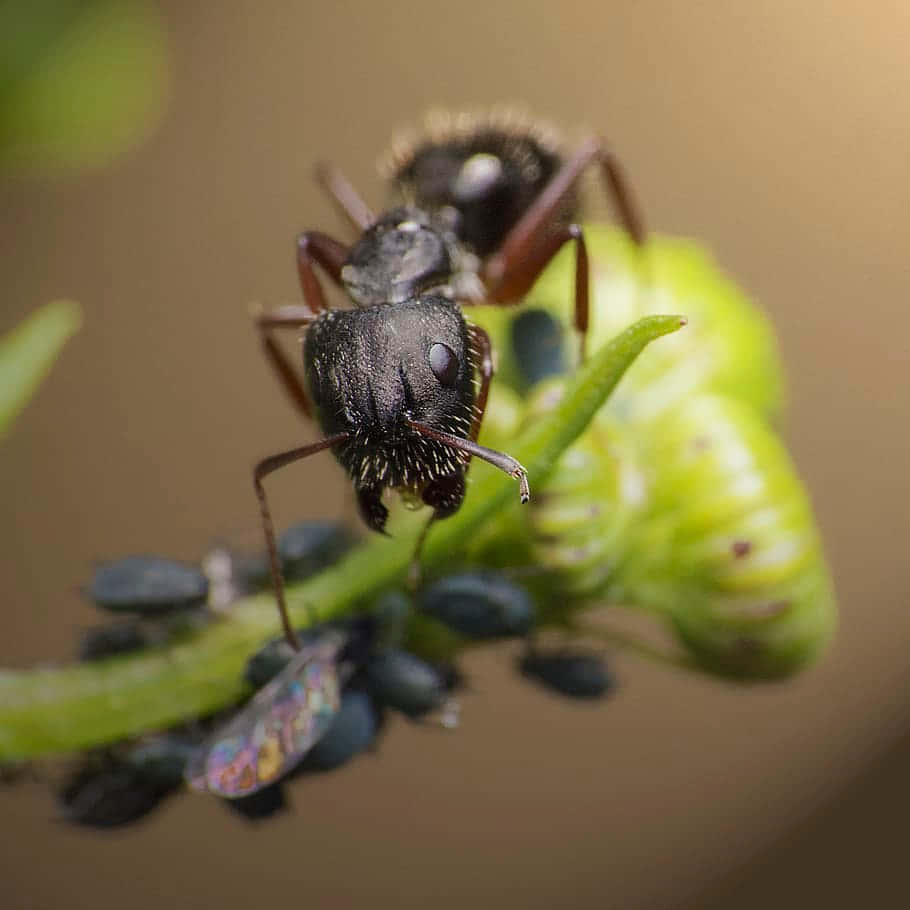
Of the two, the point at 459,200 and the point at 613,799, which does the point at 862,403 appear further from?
the point at 459,200

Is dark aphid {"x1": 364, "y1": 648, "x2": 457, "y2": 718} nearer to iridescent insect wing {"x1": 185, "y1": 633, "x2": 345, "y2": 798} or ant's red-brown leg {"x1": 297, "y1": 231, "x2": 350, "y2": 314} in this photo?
iridescent insect wing {"x1": 185, "y1": 633, "x2": 345, "y2": 798}

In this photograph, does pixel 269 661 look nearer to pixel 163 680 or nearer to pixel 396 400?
pixel 163 680

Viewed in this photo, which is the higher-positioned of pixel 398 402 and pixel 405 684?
pixel 398 402

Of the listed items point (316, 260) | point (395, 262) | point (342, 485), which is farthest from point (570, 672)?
point (342, 485)

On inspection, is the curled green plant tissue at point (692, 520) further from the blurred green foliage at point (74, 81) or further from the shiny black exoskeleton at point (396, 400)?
the blurred green foliage at point (74, 81)

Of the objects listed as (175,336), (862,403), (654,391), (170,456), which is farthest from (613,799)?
(654,391)
